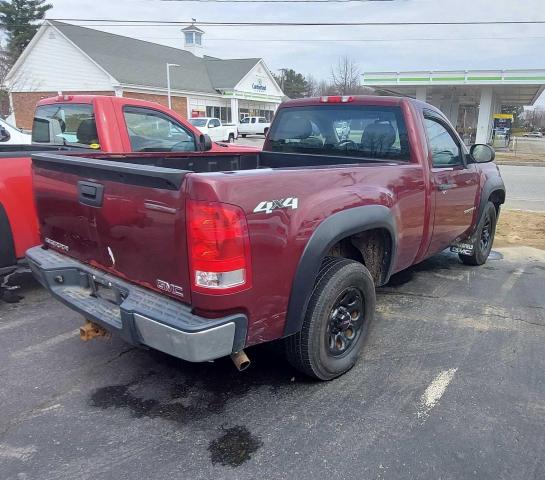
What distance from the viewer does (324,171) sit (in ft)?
9.50

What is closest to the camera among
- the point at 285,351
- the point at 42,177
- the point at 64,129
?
the point at 285,351

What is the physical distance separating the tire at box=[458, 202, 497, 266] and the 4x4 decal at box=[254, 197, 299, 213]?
3.66 m

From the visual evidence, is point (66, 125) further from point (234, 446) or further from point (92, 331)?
point (234, 446)

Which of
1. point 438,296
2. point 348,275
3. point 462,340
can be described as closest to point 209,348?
point 348,275

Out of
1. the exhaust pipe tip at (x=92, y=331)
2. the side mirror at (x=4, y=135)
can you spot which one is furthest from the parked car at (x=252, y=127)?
the exhaust pipe tip at (x=92, y=331)

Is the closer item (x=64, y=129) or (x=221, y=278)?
(x=221, y=278)

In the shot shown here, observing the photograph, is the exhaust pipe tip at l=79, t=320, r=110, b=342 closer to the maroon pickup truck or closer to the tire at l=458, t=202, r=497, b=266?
the maroon pickup truck

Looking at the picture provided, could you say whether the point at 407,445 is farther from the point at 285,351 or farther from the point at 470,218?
the point at 470,218

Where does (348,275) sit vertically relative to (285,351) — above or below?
above

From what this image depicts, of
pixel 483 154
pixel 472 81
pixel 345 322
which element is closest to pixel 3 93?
pixel 472 81

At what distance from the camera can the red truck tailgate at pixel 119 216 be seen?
2414 millimetres

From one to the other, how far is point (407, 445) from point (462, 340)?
1.58 m

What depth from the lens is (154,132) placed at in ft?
19.1

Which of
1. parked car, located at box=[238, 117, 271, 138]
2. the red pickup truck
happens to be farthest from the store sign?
the red pickup truck
